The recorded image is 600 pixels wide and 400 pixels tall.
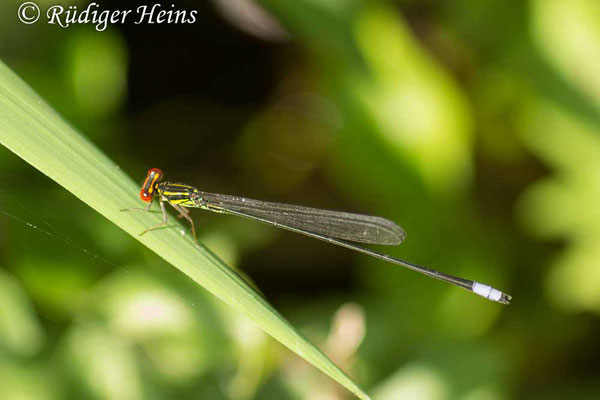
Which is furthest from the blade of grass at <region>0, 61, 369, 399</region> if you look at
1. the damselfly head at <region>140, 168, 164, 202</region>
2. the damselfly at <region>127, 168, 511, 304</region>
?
the damselfly at <region>127, 168, 511, 304</region>

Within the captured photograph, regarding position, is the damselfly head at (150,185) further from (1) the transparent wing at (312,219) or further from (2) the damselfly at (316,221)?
(1) the transparent wing at (312,219)

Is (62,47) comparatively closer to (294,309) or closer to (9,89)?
(9,89)

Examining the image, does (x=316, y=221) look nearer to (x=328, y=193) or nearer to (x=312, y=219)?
(x=312, y=219)

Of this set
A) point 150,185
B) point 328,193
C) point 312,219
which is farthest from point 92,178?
point 328,193

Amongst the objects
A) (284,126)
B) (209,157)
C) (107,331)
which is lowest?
(107,331)

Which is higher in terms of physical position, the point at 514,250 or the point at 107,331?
the point at 514,250

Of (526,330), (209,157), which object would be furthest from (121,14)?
(526,330)
